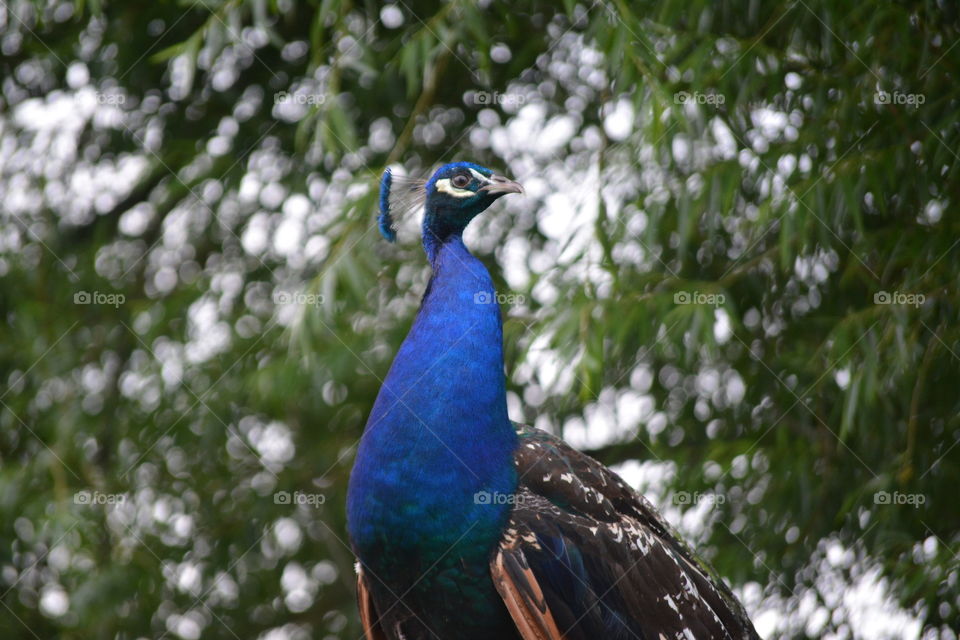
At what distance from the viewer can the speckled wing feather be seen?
9.45ft

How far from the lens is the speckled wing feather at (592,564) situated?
2.88m

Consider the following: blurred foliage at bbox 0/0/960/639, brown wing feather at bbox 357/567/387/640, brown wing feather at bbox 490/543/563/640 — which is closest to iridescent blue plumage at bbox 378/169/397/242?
blurred foliage at bbox 0/0/960/639

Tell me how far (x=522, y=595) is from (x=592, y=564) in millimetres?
247

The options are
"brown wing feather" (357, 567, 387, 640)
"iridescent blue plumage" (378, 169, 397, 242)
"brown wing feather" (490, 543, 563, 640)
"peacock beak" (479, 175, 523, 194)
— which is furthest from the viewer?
"iridescent blue plumage" (378, 169, 397, 242)

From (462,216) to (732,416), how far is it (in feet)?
5.74

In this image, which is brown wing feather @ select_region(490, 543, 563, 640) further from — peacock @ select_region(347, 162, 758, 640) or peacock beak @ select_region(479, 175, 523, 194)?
peacock beak @ select_region(479, 175, 523, 194)

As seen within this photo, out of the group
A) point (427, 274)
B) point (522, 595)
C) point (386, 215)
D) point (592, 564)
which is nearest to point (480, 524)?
point (522, 595)

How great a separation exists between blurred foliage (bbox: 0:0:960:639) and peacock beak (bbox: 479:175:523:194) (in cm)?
50

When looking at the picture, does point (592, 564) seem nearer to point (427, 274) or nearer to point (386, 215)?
point (386, 215)

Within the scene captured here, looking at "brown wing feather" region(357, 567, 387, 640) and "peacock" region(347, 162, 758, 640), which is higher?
"peacock" region(347, 162, 758, 640)

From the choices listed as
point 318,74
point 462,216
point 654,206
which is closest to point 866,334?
point 654,206

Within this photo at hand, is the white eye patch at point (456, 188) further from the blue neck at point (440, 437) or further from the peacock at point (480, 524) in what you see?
the blue neck at point (440, 437)

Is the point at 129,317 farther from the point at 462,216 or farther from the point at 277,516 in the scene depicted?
the point at 462,216

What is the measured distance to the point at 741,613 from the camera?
3418 millimetres
